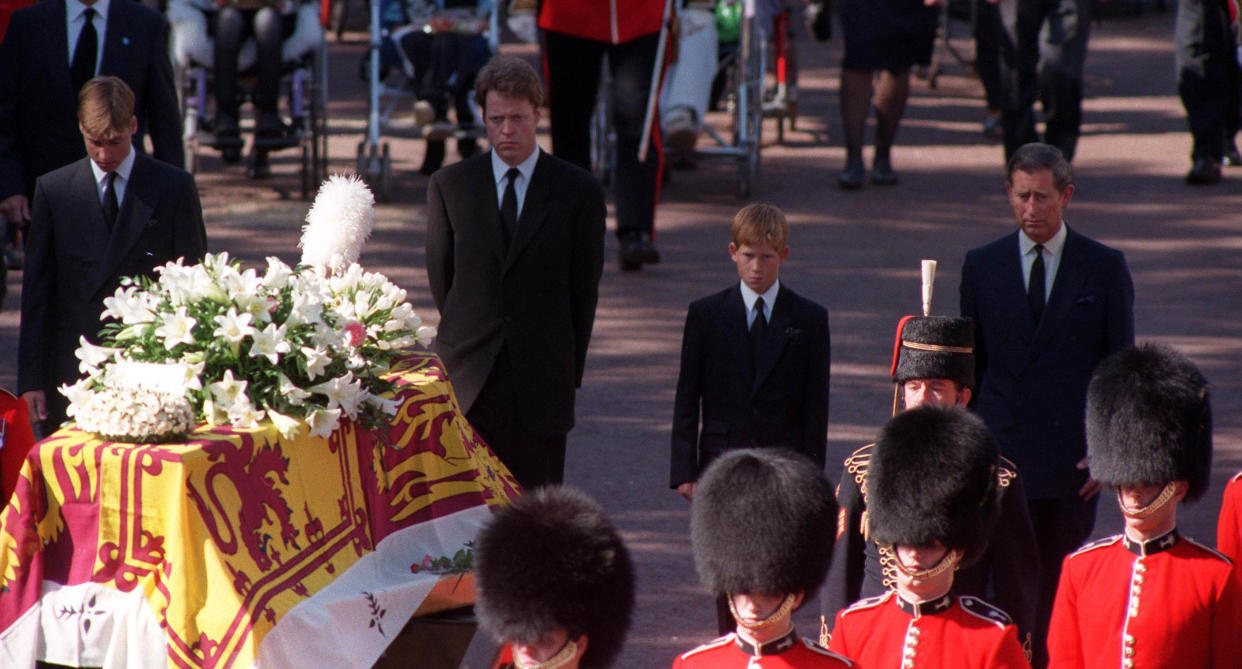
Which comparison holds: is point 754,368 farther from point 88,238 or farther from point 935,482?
point 88,238

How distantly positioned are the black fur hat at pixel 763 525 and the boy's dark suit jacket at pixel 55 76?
396cm

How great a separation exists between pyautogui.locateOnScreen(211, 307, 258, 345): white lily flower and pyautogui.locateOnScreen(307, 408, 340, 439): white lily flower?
0.27 metres

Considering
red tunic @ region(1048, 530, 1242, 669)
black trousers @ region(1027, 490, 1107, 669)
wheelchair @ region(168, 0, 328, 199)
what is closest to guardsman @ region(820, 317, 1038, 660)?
red tunic @ region(1048, 530, 1242, 669)

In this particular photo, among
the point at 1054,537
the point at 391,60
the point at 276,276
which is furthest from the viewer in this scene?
the point at 391,60

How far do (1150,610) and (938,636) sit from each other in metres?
0.66

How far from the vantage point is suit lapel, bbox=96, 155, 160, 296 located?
17.3 ft

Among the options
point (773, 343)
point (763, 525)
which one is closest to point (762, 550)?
point (763, 525)

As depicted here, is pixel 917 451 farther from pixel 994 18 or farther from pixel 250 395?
pixel 994 18

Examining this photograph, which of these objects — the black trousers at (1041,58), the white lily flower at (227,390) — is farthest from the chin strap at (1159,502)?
the black trousers at (1041,58)

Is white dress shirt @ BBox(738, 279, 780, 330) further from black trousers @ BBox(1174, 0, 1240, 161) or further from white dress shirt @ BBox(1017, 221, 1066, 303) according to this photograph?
black trousers @ BBox(1174, 0, 1240, 161)

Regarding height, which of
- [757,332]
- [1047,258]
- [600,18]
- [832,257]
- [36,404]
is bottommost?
[832,257]

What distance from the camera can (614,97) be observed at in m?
8.81

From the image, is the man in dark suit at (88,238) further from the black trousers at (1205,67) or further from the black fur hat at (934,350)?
the black trousers at (1205,67)

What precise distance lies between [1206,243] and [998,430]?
537 centimetres
